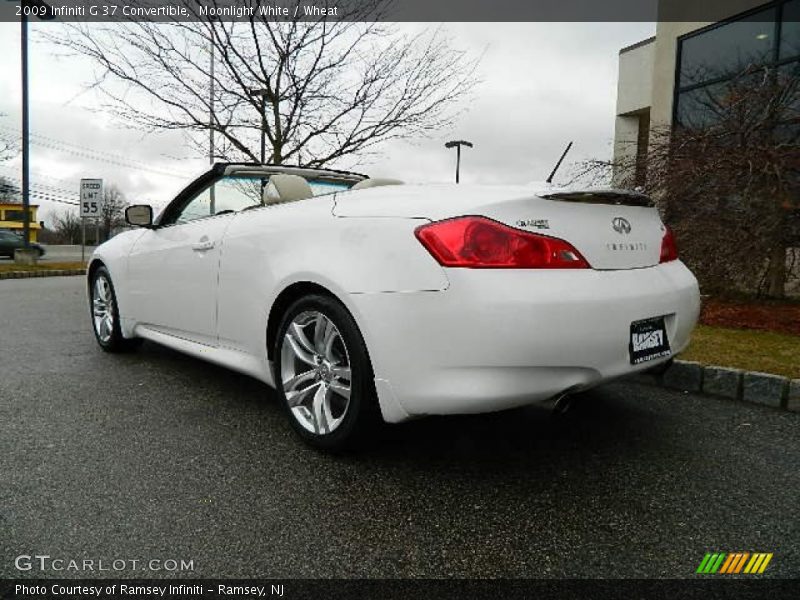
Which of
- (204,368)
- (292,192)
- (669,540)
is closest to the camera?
(669,540)

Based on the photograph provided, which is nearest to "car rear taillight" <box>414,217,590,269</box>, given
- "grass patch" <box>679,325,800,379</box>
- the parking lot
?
the parking lot

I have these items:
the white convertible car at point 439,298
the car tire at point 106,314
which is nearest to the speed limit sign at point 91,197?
the car tire at point 106,314

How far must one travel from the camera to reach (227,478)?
89.8 inches

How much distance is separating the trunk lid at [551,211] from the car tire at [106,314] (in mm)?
2720

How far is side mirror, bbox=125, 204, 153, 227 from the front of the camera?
12.9 ft

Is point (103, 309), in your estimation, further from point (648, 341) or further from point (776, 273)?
point (776, 273)

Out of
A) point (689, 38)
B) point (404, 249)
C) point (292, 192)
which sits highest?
point (689, 38)

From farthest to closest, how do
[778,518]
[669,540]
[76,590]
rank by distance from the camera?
1. [778,518]
2. [669,540]
3. [76,590]

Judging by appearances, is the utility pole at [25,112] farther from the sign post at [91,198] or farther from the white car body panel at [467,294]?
the white car body panel at [467,294]

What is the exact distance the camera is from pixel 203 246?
10.6 ft

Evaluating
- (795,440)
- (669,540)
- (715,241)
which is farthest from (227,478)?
(715,241)

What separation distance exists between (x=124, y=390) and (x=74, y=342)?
2002 millimetres

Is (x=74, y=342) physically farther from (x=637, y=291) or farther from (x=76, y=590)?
(x=637, y=291)

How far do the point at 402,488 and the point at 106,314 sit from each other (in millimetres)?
3389
